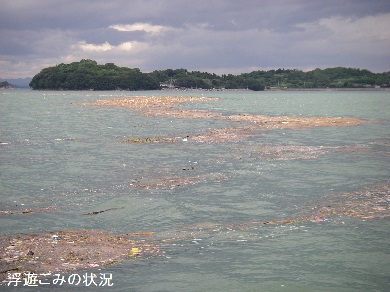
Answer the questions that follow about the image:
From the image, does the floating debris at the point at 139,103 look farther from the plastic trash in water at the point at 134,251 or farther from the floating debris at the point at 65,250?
the plastic trash in water at the point at 134,251

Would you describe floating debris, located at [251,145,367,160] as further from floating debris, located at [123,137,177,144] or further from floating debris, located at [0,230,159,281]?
floating debris, located at [0,230,159,281]

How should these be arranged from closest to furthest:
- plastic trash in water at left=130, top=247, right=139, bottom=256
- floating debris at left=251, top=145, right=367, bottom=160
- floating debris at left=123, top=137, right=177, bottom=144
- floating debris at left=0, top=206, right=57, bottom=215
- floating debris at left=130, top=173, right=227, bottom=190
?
1. plastic trash in water at left=130, top=247, right=139, bottom=256
2. floating debris at left=0, top=206, right=57, bottom=215
3. floating debris at left=130, top=173, right=227, bottom=190
4. floating debris at left=251, top=145, right=367, bottom=160
5. floating debris at left=123, top=137, right=177, bottom=144

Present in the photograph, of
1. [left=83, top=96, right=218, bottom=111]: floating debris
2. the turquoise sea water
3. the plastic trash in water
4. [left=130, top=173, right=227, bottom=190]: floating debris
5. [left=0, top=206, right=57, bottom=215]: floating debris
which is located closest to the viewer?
the turquoise sea water

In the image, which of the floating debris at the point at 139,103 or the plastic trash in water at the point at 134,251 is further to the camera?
the floating debris at the point at 139,103

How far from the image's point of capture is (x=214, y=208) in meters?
16.2

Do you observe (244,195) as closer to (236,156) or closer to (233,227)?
(233,227)

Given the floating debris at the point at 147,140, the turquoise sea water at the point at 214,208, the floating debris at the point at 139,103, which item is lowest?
the turquoise sea water at the point at 214,208

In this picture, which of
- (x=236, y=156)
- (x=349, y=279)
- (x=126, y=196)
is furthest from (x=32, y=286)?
(x=236, y=156)

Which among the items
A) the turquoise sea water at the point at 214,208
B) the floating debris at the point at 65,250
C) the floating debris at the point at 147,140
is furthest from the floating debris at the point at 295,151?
the floating debris at the point at 65,250

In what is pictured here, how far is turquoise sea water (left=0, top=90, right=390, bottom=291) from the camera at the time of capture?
10.6 meters

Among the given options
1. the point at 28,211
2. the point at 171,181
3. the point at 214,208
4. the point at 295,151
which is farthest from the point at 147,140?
the point at 28,211

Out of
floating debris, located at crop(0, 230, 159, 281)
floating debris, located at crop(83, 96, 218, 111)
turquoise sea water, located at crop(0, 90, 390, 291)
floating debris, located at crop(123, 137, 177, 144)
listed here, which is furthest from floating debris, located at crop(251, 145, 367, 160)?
floating debris, located at crop(83, 96, 218, 111)

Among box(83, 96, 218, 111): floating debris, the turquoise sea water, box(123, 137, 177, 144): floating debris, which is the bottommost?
the turquoise sea water

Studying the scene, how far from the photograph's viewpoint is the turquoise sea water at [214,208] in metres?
10.6
